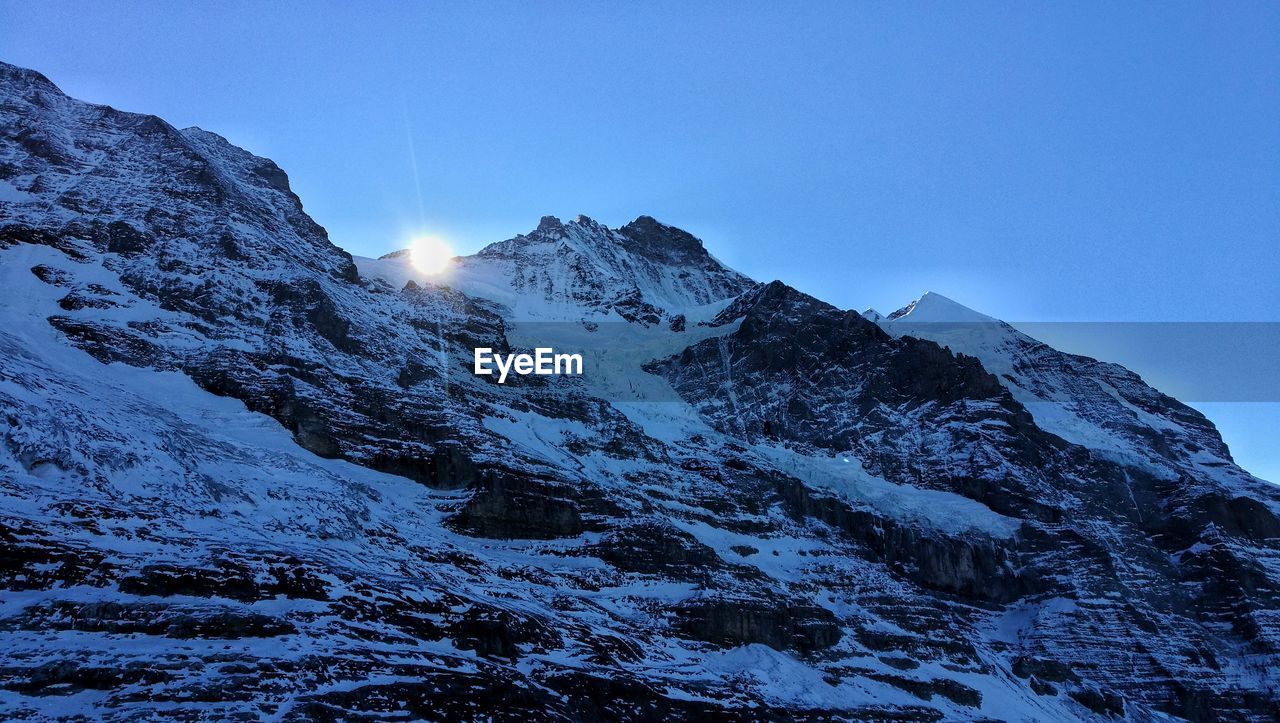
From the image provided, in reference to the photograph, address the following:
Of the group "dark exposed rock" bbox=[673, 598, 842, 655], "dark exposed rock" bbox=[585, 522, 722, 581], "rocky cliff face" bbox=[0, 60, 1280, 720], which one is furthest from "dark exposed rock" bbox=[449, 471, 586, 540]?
"dark exposed rock" bbox=[673, 598, 842, 655]

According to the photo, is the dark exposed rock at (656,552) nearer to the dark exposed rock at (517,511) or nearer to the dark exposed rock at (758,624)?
the dark exposed rock at (517,511)

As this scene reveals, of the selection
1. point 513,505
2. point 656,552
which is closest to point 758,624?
point 656,552

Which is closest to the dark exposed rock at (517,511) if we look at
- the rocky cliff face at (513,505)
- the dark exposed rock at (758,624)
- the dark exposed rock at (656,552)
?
the rocky cliff face at (513,505)

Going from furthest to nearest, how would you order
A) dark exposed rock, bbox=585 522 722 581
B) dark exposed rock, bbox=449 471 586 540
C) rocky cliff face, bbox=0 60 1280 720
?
dark exposed rock, bbox=585 522 722 581 < dark exposed rock, bbox=449 471 586 540 < rocky cliff face, bbox=0 60 1280 720

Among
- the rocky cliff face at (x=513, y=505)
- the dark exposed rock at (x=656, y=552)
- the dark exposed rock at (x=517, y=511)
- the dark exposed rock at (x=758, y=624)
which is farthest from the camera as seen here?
the dark exposed rock at (x=656, y=552)

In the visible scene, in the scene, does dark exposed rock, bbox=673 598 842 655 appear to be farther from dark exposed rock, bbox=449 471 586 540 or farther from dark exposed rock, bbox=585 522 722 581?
dark exposed rock, bbox=449 471 586 540

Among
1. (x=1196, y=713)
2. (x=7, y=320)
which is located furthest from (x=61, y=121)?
(x=1196, y=713)

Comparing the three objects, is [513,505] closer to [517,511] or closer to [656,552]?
[517,511]

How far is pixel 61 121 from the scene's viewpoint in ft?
454

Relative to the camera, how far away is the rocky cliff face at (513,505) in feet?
202

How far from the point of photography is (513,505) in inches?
3807

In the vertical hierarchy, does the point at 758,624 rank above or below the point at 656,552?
below

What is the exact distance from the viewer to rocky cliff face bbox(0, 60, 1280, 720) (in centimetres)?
6156

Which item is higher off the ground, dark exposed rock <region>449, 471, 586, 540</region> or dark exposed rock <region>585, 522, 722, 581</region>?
dark exposed rock <region>449, 471, 586, 540</region>
